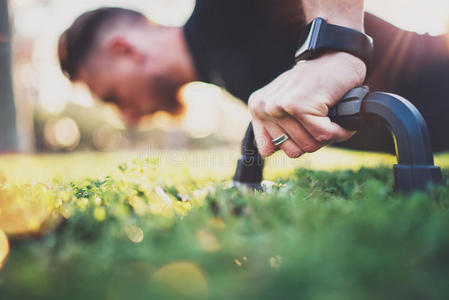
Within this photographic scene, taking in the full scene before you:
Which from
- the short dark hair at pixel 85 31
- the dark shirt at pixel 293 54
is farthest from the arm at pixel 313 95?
the short dark hair at pixel 85 31

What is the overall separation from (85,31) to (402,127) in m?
5.24

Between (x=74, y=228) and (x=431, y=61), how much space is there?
3.35m

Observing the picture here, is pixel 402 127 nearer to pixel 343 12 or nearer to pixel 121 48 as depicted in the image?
pixel 343 12

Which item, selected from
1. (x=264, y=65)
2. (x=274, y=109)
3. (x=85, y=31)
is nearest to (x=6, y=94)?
(x=85, y=31)

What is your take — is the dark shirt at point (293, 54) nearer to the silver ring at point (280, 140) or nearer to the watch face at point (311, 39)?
the watch face at point (311, 39)

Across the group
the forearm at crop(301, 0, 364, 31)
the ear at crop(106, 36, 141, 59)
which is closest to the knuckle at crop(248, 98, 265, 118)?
the forearm at crop(301, 0, 364, 31)

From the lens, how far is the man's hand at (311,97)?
1397 millimetres

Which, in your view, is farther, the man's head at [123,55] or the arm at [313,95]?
the man's head at [123,55]

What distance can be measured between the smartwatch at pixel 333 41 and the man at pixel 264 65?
0.14ft

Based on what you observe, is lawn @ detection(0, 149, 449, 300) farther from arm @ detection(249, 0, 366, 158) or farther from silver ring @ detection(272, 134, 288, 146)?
silver ring @ detection(272, 134, 288, 146)

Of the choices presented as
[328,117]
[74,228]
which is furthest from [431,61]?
[74,228]

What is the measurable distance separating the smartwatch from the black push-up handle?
10.9 inches

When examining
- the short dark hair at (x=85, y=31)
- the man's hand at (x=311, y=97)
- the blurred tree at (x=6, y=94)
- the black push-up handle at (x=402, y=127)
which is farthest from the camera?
the blurred tree at (x=6, y=94)

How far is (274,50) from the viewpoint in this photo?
125 inches
